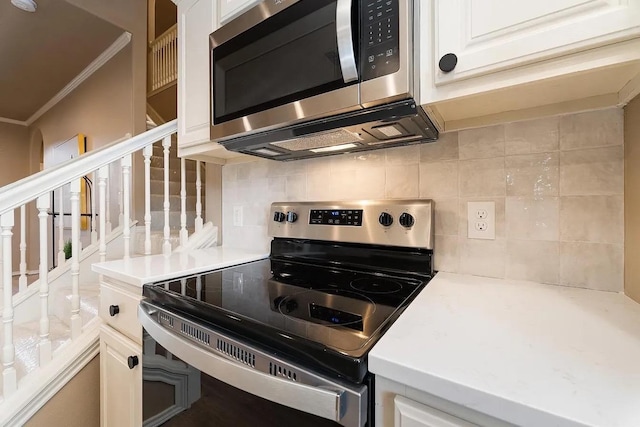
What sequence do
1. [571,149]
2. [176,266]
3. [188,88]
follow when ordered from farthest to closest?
[188,88] < [176,266] < [571,149]

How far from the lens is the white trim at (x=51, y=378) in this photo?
41.1 inches

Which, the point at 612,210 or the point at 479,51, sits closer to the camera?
the point at 479,51

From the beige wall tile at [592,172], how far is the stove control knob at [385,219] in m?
0.48

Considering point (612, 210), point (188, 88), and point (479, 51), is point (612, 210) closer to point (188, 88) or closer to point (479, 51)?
point (479, 51)

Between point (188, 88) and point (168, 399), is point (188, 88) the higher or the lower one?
the higher one

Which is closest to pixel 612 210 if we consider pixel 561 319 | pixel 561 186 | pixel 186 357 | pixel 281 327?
pixel 561 186

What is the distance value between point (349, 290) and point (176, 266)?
2.22ft

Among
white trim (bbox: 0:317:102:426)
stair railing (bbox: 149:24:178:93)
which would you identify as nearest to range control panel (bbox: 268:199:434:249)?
white trim (bbox: 0:317:102:426)

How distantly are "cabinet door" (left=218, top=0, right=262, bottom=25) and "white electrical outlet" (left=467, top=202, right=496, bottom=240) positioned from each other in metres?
1.01

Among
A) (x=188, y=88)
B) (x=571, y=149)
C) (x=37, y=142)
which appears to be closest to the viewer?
(x=571, y=149)

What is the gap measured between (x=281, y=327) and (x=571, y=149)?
2.96 feet

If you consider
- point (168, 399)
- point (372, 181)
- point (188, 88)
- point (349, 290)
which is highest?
point (188, 88)

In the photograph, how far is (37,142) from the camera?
4.94 metres

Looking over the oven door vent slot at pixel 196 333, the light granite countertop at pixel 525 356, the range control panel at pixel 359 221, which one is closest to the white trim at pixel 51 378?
the oven door vent slot at pixel 196 333
